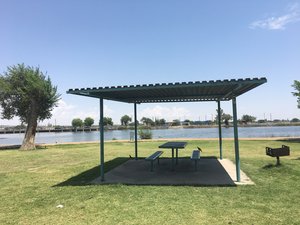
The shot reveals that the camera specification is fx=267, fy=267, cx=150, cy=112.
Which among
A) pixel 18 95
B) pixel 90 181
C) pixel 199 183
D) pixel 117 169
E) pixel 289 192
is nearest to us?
pixel 289 192

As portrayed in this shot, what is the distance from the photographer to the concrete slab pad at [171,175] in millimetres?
6801

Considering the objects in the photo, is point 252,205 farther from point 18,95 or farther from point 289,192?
point 18,95

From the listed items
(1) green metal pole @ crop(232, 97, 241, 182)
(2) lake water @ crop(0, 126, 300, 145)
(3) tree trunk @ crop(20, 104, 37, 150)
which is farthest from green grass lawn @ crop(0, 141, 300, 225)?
(2) lake water @ crop(0, 126, 300, 145)

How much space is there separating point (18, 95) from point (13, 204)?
53.8ft

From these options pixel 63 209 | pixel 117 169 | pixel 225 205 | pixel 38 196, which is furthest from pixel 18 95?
pixel 225 205

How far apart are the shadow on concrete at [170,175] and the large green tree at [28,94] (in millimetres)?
12471

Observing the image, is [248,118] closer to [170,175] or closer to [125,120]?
[125,120]

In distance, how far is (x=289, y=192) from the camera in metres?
5.59

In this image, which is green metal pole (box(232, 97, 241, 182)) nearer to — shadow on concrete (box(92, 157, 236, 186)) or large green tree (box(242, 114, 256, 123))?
shadow on concrete (box(92, 157, 236, 186))

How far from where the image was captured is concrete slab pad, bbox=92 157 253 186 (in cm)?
680

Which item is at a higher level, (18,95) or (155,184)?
(18,95)

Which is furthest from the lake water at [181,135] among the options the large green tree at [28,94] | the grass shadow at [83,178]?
the grass shadow at [83,178]

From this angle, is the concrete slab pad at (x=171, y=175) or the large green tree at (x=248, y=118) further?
the large green tree at (x=248, y=118)

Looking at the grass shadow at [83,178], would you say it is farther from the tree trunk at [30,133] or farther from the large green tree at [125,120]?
the large green tree at [125,120]
